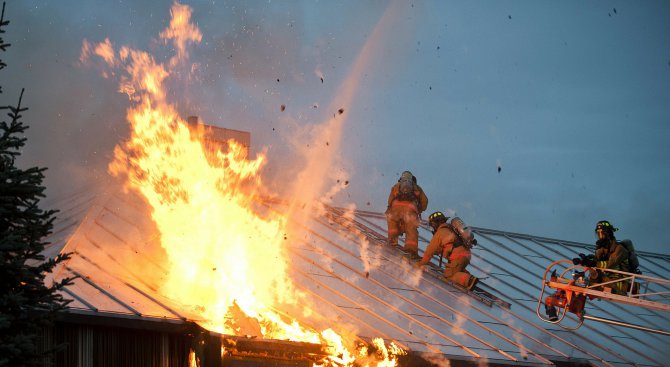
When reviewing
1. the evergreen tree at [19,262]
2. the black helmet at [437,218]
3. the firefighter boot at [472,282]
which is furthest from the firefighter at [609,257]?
the evergreen tree at [19,262]

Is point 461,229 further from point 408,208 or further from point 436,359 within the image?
point 436,359

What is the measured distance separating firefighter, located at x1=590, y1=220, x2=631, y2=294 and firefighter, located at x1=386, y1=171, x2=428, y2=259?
14.5 ft

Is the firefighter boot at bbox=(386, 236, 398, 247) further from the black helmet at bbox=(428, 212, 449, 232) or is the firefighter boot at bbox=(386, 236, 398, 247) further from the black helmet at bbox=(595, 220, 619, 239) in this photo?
the black helmet at bbox=(595, 220, 619, 239)

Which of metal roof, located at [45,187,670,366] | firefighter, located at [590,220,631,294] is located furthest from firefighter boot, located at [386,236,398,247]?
firefighter, located at [590,220,631,294]

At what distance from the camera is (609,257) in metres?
15.8

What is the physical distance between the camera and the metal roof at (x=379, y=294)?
12.5 meters

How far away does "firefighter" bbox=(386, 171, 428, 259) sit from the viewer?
18.7 meters

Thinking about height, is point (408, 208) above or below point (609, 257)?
above

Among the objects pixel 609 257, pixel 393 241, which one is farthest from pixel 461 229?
pixel 609 257

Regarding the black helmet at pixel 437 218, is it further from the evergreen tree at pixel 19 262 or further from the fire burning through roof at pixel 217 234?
the evergreen tree at pixel 19 262

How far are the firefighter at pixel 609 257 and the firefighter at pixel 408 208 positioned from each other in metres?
4.42

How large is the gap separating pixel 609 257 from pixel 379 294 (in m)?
4.75

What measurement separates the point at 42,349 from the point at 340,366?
4394 millimetres

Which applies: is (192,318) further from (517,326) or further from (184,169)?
(517,326)
